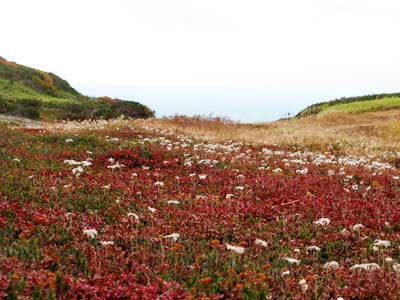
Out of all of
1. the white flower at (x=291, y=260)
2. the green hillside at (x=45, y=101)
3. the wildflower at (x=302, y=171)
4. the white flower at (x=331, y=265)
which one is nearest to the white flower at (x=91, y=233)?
the white flower at (x=291, y=260)

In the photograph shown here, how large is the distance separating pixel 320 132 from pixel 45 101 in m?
34.1

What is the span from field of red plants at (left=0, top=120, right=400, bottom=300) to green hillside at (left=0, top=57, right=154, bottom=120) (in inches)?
1390

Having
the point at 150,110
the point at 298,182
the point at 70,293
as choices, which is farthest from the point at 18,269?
the point at 150,110

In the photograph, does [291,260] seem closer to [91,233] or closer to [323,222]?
[323,222]

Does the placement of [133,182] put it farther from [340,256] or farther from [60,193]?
[340,256]

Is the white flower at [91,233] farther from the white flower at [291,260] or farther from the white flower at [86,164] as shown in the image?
the white flower at [86,164]

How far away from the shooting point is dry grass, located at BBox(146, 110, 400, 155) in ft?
103

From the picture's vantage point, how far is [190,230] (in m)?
10.3

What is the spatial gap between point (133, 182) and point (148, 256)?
6.21 metres

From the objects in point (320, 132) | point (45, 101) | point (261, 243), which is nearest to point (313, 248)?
point (261, 243)

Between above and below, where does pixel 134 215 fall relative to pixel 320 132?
below

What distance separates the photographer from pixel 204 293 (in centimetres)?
680

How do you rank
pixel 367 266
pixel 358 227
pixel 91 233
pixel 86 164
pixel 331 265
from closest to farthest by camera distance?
pixel 367 266 → pixel 331 265 → pixel 91 233 → pixel 358 227 → pixel 86 164

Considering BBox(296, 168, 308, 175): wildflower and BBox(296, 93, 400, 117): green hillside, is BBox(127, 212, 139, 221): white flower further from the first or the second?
BBox(296, 93, 400, 117): green hillside
